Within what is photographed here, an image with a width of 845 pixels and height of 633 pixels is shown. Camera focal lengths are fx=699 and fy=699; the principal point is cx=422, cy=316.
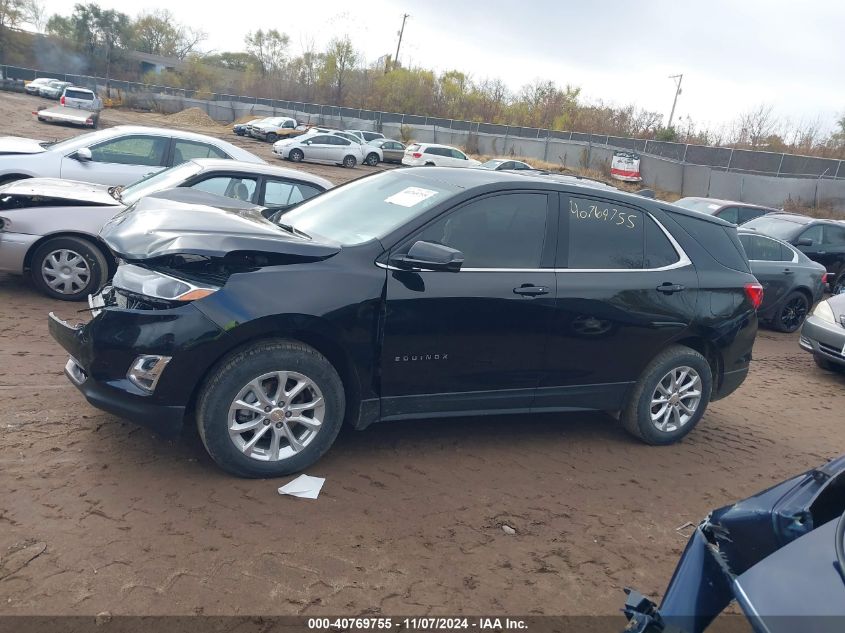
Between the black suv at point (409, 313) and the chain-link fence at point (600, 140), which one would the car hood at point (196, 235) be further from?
the chain-link fence at point (600, 140)

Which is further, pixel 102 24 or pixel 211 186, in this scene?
pixel 102 24

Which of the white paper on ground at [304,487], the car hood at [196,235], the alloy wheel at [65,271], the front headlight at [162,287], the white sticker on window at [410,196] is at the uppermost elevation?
the white sticker on window at [410,196]

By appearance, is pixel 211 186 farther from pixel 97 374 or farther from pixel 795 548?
pixel 795 548

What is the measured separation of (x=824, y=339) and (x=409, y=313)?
640cm

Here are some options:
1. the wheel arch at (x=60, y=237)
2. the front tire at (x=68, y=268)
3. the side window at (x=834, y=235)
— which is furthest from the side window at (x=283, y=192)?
the side window at (x=834, y=235)

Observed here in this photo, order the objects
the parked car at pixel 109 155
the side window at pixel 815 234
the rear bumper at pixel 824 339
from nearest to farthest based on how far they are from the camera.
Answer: the rear bumper at pixel 824 339 → the parked car at pixel 109 155 → the side window at pixel 815 234

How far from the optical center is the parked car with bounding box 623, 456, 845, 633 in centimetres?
182

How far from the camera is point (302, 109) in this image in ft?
185

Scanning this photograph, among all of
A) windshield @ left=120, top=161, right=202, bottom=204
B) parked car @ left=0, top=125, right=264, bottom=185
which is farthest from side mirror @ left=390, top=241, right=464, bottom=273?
parked car @ left=0, top=125, right=264, bottom=185

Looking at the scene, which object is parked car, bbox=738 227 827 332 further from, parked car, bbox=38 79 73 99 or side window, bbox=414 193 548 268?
parked car, bbox=38 79 73 99

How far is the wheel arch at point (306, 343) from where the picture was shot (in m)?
3.88

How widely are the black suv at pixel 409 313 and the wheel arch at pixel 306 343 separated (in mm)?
12

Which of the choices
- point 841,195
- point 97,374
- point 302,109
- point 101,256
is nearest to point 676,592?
point 97,374

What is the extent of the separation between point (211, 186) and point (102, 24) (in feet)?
253
